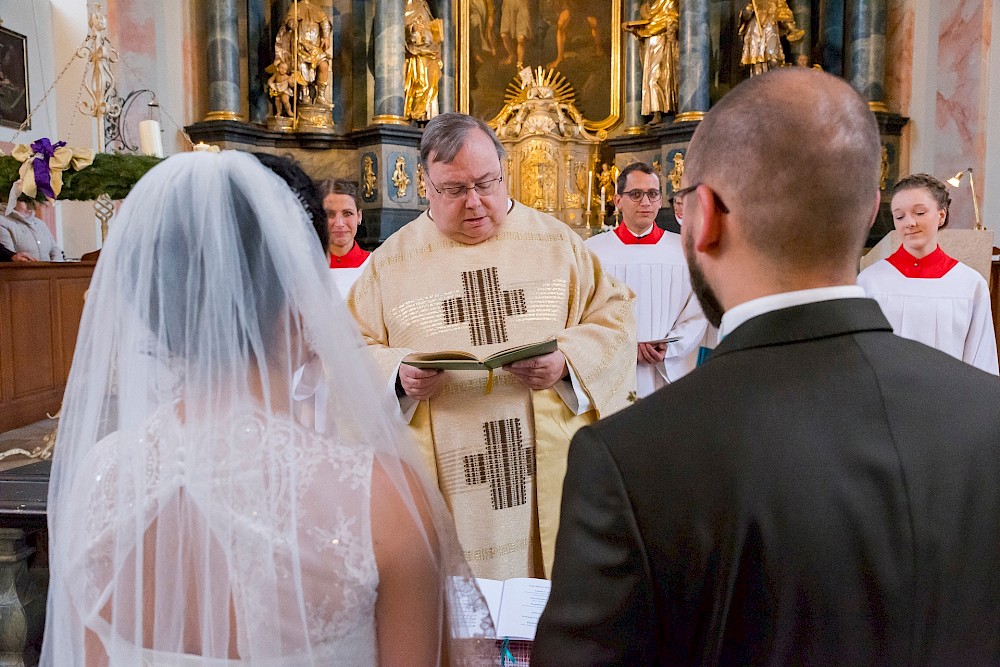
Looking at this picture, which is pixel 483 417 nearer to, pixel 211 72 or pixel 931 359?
pixel 931 359

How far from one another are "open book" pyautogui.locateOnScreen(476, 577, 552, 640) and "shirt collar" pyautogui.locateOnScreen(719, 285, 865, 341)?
1.03 meters

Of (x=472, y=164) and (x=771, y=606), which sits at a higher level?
(x=472, y=164)

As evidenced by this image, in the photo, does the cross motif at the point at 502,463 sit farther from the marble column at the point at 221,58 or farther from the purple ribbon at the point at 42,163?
the marble column at the point at 221,58

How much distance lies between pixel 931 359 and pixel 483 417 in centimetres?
196

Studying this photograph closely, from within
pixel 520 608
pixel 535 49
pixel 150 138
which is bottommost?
pixel 520 608

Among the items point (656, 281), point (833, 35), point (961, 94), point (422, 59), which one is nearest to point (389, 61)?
point (422, 59)

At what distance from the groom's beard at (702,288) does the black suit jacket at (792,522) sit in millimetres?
125

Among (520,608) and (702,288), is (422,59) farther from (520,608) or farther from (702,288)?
(702,288)

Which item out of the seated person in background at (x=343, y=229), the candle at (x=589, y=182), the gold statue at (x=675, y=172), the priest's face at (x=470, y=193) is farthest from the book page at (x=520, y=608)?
the candle at (x=589, y=182)

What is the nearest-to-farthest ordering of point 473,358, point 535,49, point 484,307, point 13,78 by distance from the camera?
point 473,358 → point 484,307 → point 13,78 → point 535,49

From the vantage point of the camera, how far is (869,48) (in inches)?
422

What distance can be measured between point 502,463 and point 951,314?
282cm

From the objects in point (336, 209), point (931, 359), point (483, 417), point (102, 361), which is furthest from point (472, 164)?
point (336, 209)

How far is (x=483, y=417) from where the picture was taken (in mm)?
2996
